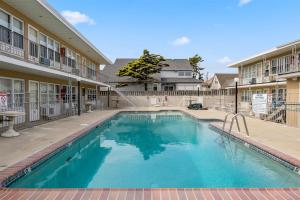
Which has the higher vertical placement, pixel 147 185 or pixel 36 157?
pixel 36 157

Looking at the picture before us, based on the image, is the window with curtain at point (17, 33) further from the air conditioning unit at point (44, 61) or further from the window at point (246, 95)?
the window at point (246, 95)

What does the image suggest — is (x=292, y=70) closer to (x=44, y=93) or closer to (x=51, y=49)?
(x=51, y=49)

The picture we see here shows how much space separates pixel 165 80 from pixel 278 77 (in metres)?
23.9

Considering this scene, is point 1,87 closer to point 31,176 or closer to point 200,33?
point 31,176

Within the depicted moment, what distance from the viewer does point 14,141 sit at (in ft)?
25.9

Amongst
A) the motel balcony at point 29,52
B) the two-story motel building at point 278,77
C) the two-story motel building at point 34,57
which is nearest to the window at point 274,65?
the two-story motel building at point 278,77

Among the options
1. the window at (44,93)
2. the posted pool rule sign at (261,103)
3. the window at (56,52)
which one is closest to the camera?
the posted pool rule sign at (261,103)

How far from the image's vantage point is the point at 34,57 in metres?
12.8

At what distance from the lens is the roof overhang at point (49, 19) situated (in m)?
10.3

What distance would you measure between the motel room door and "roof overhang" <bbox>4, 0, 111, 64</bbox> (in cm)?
320

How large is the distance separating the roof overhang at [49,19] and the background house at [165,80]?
61.8 ft

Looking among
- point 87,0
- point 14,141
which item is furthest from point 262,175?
point 87,0

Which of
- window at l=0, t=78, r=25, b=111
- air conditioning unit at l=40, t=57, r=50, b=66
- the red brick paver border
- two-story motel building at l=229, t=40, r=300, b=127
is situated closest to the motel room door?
window at l=0, t=78, r=25, b=111

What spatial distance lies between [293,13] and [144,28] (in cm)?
1331
